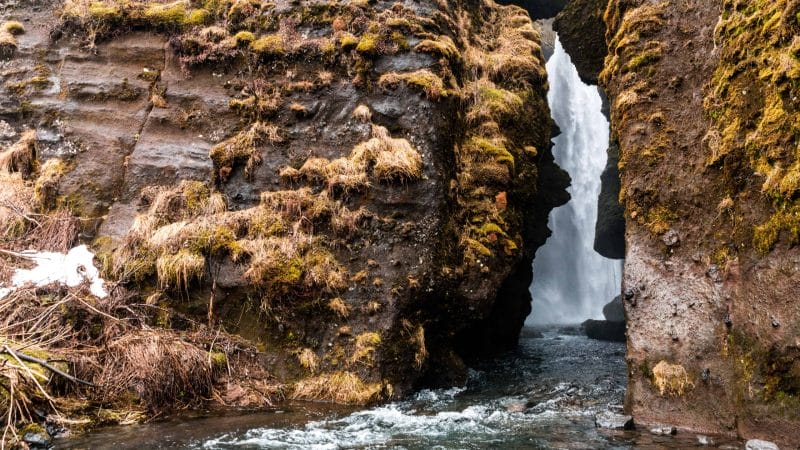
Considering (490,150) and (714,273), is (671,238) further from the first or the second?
(490,150)

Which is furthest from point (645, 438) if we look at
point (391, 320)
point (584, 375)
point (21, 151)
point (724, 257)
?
point (21, 151)

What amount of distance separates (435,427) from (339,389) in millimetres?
1913

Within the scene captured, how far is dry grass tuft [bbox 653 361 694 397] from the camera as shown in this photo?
6.41 m

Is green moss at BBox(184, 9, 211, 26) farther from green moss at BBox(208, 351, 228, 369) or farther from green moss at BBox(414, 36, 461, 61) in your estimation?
green moss at BBox(208, 351, 228, 369)

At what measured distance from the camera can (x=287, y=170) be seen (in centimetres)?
955

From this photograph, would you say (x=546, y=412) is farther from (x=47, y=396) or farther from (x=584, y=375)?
(x=47, y=396)

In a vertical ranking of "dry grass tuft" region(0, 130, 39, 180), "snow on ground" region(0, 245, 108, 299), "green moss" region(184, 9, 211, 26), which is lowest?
"snow on ground" region(0, 245, 108, 299)

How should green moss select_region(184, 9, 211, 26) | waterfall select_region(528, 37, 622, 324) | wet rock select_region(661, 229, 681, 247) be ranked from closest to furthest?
wet rock select_region(661, 229, 681, 247) < green moss select_region(184, 9, 211, 26) < waterfall select_region(528, 37, 622, 324)

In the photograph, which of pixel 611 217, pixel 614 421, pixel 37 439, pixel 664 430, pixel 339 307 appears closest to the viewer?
pixel 37 439

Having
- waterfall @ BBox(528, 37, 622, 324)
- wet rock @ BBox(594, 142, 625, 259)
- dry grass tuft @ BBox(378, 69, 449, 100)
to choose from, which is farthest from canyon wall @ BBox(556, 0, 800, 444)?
waterfall @ BBox(528, 37, 622, 324)

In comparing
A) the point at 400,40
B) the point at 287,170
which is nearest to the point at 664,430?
the point at 287,170

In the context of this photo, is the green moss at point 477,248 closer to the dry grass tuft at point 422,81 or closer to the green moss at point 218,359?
the dry grass tuft at point 422,81

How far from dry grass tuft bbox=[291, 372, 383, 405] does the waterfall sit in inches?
954

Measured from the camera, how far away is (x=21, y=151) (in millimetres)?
10453
